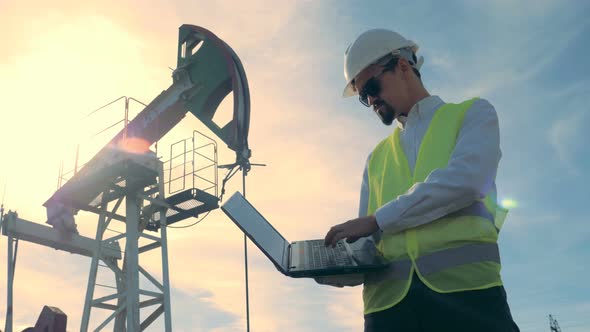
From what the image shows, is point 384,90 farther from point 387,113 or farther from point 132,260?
point 132,260

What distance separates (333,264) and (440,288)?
1.73ft

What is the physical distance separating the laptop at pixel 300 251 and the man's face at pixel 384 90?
72cm

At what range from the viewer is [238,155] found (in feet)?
35.8

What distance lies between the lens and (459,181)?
2.32m

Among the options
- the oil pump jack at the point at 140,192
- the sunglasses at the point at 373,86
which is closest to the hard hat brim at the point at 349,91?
the sunglasses at the point at 373,86

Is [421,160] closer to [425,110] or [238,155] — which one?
[425,110]

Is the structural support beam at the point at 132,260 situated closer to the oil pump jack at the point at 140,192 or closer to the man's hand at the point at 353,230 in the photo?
the oil pump jack at the point at 140,192

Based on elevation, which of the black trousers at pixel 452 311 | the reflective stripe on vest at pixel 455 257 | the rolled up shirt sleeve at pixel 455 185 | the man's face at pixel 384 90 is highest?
the man's face at pixel 384 90

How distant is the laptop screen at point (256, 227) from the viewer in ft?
8.86

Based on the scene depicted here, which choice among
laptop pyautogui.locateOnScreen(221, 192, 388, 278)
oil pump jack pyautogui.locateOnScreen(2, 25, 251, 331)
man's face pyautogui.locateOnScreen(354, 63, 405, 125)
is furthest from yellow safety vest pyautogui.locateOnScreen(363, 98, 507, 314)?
oil pump jack pyautogui.locateOnScreen(2, 25, 251, 331)

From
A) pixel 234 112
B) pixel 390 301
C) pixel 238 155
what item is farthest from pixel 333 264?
pixel 234 112

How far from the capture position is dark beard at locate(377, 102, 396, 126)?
113 inches

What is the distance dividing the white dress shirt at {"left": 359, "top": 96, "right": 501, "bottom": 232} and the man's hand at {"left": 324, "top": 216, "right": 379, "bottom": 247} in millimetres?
54

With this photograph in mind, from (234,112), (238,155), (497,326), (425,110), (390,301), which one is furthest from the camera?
(234,112)
